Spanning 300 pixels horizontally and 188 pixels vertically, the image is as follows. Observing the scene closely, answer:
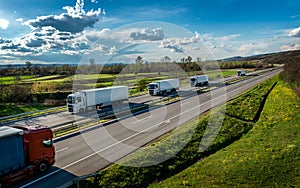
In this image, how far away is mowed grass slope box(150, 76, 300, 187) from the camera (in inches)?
589

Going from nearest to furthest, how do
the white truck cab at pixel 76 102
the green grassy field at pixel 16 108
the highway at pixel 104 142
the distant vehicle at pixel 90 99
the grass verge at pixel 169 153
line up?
the grass verge at pixel 169 153, the highway at pixel 104 142, the white truck cab at pixel 76 102, the distant vehicle at pixel 90 99, the green grassy field at pixel 16 108

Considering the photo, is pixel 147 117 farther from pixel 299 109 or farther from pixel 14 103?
pixel 14 103

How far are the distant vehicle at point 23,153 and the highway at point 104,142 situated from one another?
0.62 metres

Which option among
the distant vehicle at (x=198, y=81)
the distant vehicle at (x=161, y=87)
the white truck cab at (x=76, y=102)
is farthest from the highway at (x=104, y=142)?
the distant vehicle at (x=198, y=81)

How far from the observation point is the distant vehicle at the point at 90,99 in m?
33.2

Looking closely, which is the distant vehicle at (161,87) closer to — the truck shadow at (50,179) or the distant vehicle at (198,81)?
the distant vehicle at (198,81)

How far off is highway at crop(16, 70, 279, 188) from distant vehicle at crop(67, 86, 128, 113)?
77.2 inches

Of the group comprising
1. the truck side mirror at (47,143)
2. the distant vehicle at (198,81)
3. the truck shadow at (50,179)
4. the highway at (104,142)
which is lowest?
the truck shadow at (50,179)

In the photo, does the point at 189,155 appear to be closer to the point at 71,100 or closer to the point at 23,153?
the point at 23,153

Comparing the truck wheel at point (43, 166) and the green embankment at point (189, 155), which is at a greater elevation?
the truck wheel at point (43, 166)

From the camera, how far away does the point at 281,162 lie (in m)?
17.6

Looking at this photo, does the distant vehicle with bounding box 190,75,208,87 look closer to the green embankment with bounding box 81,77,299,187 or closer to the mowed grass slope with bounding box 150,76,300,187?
the green embankment with bounding box 81,77,299,187

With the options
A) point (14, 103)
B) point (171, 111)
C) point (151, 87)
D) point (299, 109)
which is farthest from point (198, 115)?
point (14, 103)

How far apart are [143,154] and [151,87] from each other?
101ft
